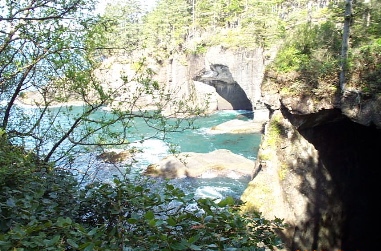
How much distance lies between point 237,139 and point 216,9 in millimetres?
23723

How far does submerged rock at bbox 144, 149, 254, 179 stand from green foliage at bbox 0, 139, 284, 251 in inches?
603

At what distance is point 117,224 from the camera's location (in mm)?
2670

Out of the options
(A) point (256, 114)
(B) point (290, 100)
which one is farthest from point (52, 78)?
Answer: (A) point (256, 114)

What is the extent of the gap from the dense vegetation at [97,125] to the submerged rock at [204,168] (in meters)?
10.3

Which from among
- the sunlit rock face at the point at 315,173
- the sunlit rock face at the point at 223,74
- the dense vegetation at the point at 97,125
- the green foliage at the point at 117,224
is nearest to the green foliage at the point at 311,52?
the dense vegetation at the point at 97,125

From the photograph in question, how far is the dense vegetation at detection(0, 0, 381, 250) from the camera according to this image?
7.60 ft

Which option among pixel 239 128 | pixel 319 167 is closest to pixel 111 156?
pixel 319 167

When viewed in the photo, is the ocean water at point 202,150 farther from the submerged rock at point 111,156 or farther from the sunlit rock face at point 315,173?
the sunlit rock face at point 315,173

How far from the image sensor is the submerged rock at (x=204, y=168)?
63.4 ft

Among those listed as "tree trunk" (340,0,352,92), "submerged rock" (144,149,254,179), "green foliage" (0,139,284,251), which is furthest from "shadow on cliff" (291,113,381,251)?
"submerged rock" (144,149,254,179)

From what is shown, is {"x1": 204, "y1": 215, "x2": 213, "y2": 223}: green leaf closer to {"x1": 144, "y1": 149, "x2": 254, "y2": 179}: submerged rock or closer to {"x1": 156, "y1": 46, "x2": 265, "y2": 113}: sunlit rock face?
{"x1": 144, "y1": 149, "x2": 254, "y2": 179}: submerged rock

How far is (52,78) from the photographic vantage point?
218 inches

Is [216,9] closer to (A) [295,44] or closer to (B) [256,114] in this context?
(B) [256,114]

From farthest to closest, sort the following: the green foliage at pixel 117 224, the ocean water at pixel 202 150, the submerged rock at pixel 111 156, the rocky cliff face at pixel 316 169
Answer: the ocean water at pixel 202 150 < the rocky cliff face at pixel 316 169 < the submerged rock at pixel 111 156 < the green foliage at pixel 117 224
